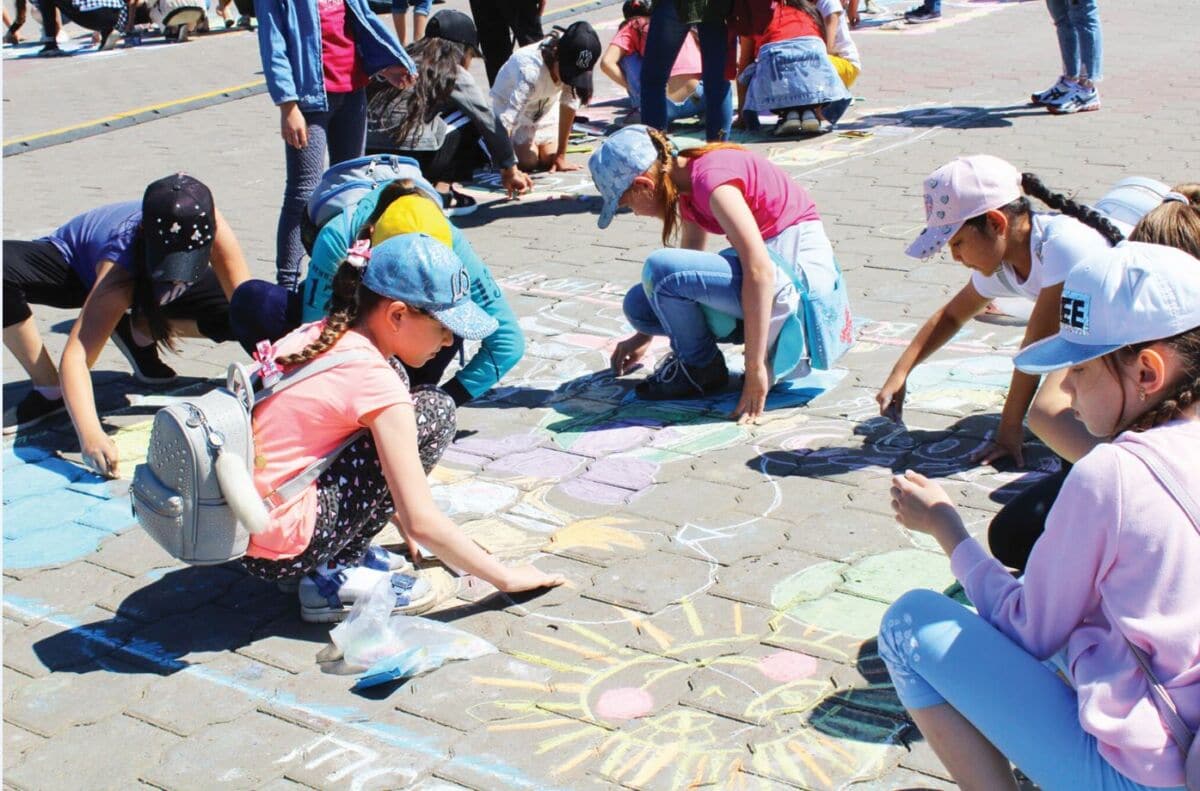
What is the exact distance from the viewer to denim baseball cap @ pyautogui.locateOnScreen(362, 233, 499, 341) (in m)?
3.11

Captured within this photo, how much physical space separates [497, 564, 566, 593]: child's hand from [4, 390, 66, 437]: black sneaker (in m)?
2.18

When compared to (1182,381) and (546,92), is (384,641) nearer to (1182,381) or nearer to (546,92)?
(1182,381)

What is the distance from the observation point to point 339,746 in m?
2.76

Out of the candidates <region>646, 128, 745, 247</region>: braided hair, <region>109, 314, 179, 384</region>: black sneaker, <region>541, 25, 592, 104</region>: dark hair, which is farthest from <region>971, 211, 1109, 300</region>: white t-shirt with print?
<region>541, 25, 592, 104</region>: dark hair

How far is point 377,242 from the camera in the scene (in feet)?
13.3

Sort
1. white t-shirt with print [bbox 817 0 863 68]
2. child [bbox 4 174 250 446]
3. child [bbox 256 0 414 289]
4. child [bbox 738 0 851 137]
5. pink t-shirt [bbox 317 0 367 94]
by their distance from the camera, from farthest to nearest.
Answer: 1. white t-shirt with print [bbox 817 0 863 68]
2. child [bbox 738 0 851 137]
3. pink t-shirt [bbox 317 0 367 94]
4. child [bbox 256 0 414 289]
5. child [bbox 4 174 250 446]

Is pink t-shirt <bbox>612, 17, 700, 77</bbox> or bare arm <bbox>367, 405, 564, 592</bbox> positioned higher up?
pink t-shirt <bbox>612, 17, 700, 77</bbox>

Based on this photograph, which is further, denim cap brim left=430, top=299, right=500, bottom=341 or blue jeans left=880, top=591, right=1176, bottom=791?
denim cap brim left=430, top=299, right=500, bottom=341

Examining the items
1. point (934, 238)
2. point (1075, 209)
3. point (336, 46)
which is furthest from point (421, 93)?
point (1075, 209)

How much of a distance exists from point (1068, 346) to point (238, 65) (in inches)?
442

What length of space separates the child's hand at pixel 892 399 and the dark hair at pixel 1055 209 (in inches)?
20.9

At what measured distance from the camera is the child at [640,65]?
8.97m

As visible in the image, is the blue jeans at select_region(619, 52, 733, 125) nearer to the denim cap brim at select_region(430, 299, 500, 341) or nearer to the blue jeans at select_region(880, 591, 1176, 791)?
the denim cap brim at select_region(430, 299, 500, 341)

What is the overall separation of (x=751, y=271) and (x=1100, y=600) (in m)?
2.33
